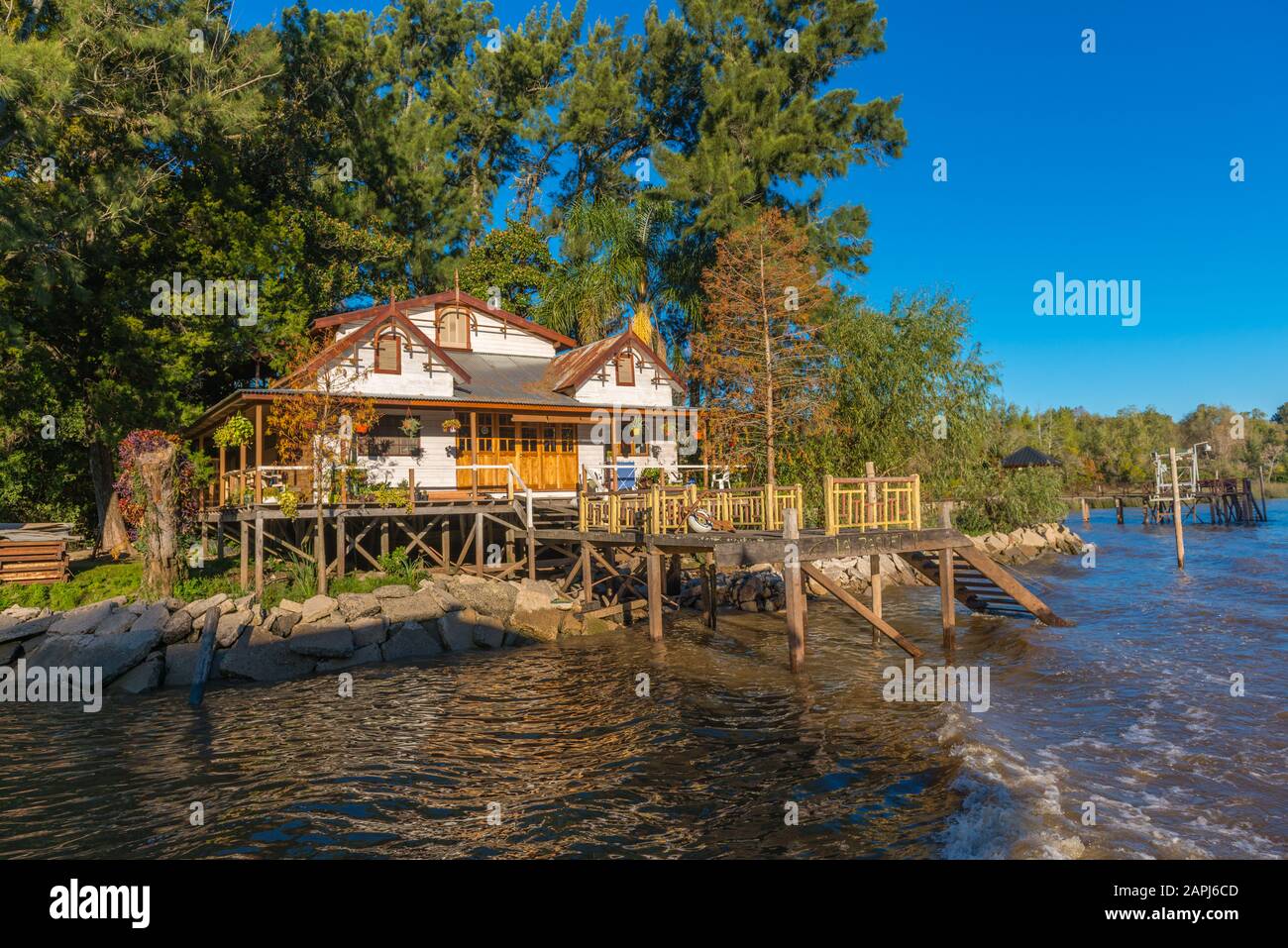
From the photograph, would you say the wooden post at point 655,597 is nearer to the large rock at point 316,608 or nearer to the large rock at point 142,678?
the large rock at point 316,608

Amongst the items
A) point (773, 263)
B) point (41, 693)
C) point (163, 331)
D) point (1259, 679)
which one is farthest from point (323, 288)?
point (1259, 679)

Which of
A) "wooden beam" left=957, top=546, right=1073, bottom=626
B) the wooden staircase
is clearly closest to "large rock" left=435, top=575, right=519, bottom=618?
the wooden staircase

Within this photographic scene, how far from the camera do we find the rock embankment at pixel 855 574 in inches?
965

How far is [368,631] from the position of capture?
61.5 ft

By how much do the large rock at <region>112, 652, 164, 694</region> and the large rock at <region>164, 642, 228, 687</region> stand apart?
0.16 m

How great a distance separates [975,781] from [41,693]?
1711 cm

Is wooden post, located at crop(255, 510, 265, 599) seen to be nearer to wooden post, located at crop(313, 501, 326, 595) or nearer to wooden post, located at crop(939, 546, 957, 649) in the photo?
wooden post, located at crop(313, 501, 326, 595)

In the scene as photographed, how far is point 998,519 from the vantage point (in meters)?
40.5

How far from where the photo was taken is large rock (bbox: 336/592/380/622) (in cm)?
1905

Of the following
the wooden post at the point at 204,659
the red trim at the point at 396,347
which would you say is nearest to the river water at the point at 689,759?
the wooden post at the point at 204,659

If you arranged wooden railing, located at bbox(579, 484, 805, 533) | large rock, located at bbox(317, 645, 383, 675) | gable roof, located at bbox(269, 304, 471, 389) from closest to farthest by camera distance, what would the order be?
wooden railing, located at bbox(579, 484, 805, 533) < large rock, located at bbox(317, 645, 383, 675) < gable roof, located at bbox(269, 304, 471, 389)

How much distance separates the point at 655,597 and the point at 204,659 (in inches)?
374
